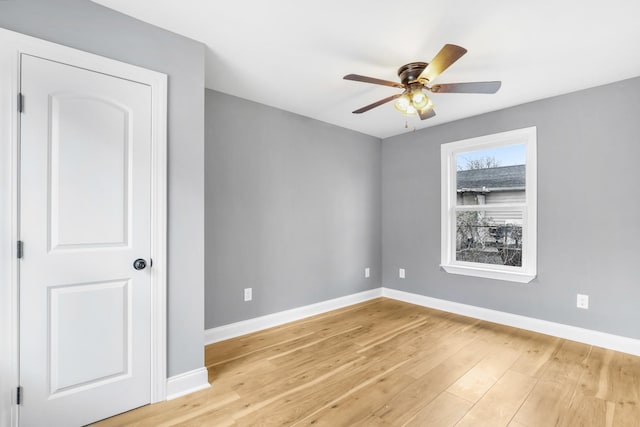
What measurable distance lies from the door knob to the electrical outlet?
375 cm

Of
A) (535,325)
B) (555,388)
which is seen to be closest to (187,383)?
(555,388)

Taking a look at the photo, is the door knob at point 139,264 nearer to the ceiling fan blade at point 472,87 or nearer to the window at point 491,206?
the ceiling fan blade at point 472,87

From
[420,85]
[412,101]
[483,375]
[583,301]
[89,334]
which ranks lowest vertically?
[483,375]

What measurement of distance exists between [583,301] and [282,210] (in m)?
3.12

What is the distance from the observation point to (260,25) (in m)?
1.92

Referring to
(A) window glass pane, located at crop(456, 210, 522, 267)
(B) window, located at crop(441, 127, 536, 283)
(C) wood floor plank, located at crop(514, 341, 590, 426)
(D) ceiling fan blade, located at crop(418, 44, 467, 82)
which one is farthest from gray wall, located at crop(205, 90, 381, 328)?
(C) wood floor plank, located at crop(514, 341, 590, 426)

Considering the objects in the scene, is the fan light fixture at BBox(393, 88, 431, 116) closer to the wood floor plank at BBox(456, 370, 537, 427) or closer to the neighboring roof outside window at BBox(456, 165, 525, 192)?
the neighboring roof outside window at BBox(456, 165, 525, 192)

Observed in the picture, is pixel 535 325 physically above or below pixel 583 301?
below

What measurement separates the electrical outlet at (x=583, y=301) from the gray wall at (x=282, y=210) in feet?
7.54

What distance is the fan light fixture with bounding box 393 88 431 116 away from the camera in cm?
214

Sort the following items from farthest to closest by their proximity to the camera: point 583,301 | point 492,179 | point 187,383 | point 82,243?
point 492,179 < point 583,301 < point 187,383 < point 82,243

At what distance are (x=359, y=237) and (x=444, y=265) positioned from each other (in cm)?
117

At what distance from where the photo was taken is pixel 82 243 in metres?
1.67

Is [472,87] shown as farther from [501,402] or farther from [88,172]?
[88,172]
